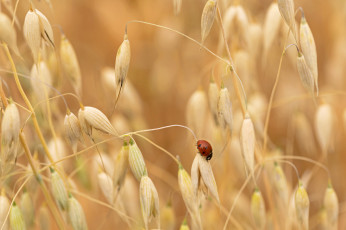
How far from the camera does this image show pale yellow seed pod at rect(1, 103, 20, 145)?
1015 millimetres

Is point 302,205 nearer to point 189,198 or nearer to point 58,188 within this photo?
point 189,198

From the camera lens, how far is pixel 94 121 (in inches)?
42.0

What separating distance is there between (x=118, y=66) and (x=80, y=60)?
1387 millimetres

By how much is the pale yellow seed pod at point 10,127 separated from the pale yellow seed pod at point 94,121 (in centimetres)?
14

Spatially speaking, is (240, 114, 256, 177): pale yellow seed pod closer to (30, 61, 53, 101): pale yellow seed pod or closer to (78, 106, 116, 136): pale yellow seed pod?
(78, 106, 116, 136): pale yellow seed pod

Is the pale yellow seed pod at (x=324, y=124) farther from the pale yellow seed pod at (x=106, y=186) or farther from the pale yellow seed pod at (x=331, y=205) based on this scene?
the pale yellow seed pod at (x=106, y=186)

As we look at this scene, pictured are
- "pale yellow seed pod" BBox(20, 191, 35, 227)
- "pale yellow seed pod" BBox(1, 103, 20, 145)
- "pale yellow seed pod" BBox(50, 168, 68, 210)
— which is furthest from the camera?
"pale yellow seed pod" BBox(20, 191, 35, 227)

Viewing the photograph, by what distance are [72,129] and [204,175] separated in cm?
30

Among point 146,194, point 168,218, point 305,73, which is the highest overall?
point 305,73

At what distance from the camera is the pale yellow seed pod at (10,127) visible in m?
1.01

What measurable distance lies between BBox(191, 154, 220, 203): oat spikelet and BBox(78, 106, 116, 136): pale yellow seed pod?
19 cm

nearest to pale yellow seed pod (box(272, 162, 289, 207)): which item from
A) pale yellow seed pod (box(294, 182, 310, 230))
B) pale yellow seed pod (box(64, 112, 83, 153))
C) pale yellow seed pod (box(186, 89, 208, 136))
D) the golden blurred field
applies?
the golden blurred field

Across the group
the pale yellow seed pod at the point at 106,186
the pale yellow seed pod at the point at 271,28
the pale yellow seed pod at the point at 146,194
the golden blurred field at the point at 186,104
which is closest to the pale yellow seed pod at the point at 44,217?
the golden blurred field at the point at 186,104

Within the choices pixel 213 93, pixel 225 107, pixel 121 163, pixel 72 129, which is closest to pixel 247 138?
pixel 225 107
